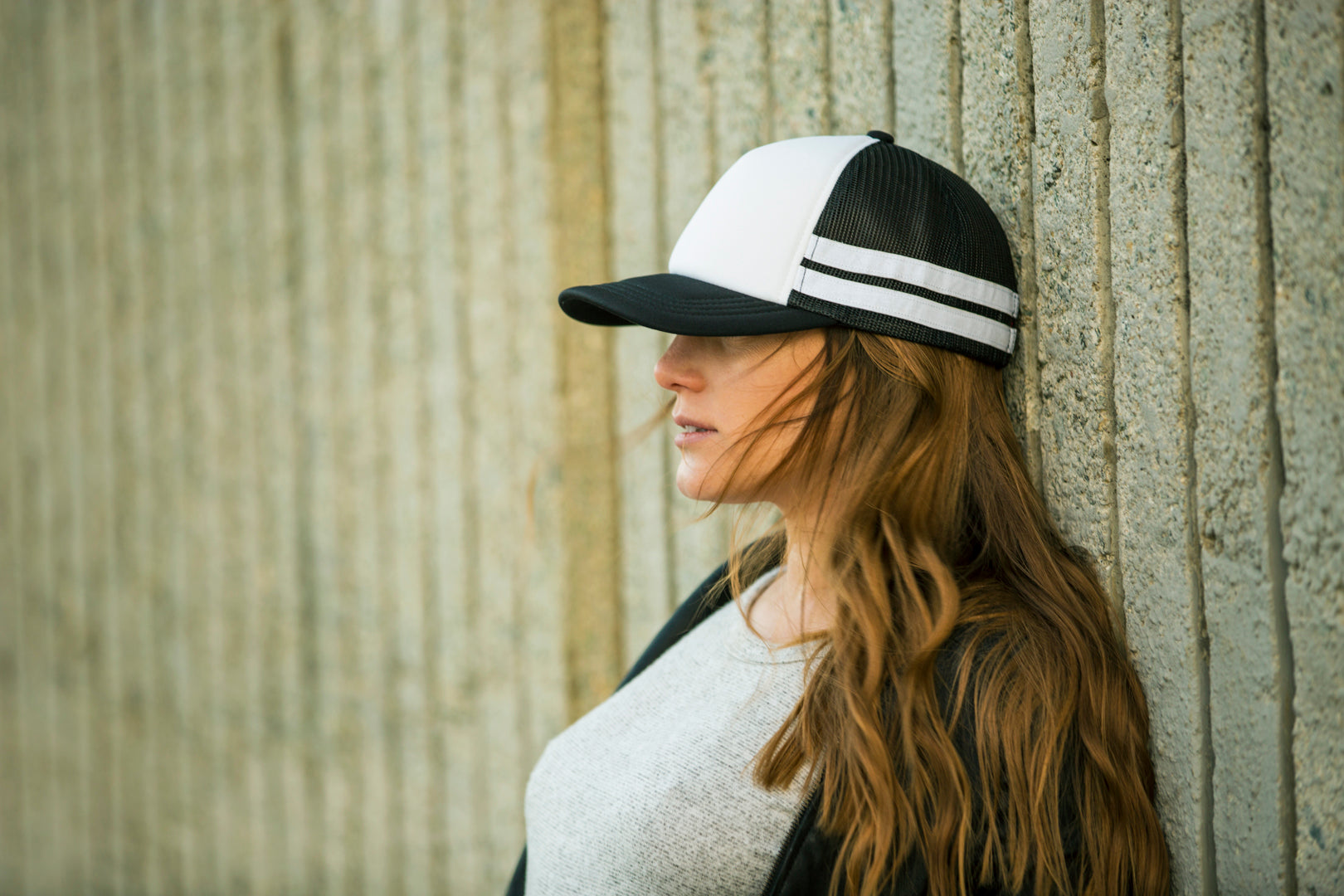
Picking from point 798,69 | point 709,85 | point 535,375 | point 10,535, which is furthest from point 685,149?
point 10,535

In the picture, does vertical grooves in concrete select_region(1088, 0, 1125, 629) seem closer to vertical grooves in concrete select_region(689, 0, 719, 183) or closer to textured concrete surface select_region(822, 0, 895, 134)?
textured concrete surface select_region(822, 0, 895, 134)

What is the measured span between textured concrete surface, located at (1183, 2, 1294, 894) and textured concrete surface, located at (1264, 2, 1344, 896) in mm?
18

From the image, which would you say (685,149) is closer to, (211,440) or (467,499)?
(467,499)

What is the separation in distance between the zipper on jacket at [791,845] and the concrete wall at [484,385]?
44 cm

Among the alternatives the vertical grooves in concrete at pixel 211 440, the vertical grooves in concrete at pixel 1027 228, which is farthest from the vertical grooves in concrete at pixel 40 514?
the vertical grooves in concrete at pixel 1027 228

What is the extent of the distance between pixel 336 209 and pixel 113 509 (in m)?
1.61

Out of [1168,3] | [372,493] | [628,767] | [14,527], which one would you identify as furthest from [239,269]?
[1168,3]

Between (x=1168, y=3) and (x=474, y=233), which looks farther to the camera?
(x=474, y=233)

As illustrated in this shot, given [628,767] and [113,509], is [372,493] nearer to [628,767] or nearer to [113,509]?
[113,509]

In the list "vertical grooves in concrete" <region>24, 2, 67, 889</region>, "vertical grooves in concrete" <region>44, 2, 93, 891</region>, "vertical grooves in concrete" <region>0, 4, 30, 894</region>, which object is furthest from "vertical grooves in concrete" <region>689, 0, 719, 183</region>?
"vertical grooves in concrete" <region>0, 4, 30, 894</region>

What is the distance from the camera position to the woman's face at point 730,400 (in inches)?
51.4

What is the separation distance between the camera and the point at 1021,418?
4.61 ft

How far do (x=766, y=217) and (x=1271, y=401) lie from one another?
0.62 meters

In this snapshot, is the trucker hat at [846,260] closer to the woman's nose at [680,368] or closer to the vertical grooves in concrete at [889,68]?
the woman's nose at [680,368]
